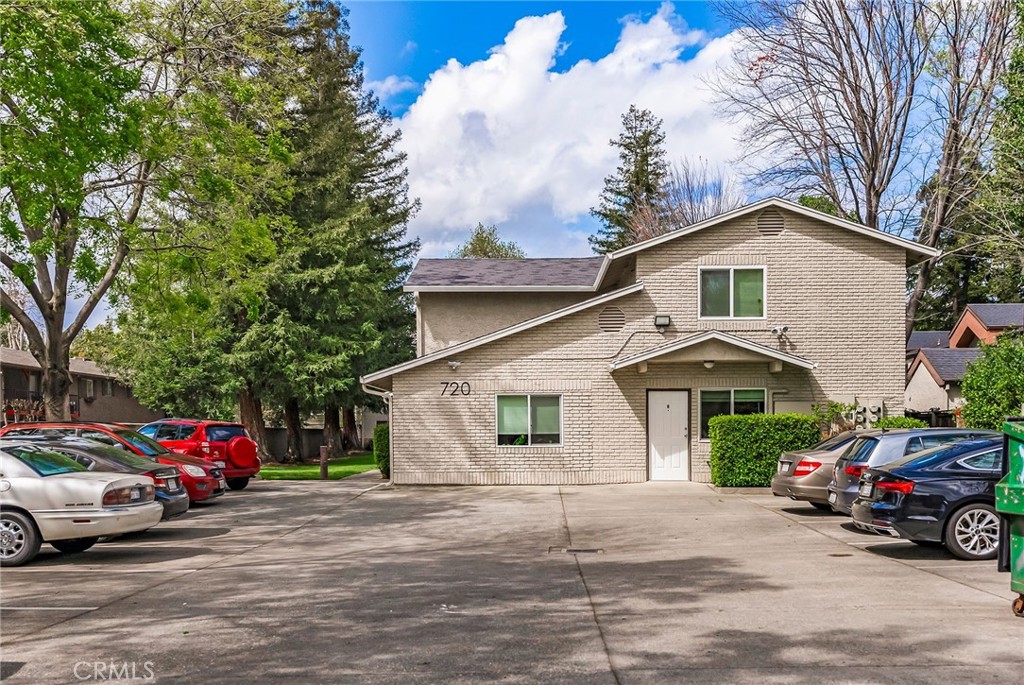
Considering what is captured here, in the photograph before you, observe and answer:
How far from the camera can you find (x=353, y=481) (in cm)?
2664

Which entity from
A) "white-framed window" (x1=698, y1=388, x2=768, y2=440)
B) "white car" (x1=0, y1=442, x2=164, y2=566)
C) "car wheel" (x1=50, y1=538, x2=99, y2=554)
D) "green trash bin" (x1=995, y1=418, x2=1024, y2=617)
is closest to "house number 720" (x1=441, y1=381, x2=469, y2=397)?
"white-framed window" (x1=698, y1=388, x2=768, y2=440)

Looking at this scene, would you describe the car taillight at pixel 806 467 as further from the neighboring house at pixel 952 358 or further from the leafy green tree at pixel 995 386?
the neighboring house at pixel 952 358

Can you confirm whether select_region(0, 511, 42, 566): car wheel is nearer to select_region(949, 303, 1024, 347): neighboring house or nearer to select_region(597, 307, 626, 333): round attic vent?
select_region(597, 307, 626, 333): round attic vent

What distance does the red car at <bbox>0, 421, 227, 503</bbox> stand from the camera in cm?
1847

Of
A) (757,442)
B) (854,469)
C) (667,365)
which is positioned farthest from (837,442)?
(667,365)

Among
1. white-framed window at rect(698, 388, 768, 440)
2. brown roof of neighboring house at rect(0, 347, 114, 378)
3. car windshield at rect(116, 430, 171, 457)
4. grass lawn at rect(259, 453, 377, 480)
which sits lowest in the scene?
grass lawn at rect(259, 453, 377, 480)

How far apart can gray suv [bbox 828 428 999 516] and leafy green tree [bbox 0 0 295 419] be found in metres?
14.5

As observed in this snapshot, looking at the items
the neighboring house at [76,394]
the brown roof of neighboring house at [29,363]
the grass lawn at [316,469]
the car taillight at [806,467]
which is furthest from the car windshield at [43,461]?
the brown roof of neighboring house at [29,363]

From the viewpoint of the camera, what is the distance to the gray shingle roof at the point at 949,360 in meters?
40.6

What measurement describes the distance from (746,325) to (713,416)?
101 inches

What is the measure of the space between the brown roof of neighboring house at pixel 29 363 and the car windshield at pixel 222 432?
16928 millimetres

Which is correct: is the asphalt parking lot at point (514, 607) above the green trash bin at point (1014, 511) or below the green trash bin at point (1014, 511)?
below

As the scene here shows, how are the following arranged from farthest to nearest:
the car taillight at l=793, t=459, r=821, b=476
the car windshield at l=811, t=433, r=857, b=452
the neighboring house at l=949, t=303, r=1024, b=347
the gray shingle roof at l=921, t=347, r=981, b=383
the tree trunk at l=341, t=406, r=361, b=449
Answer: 1. the tree trunk at l=341, t=406, r=361, b=449
2. the neighboring house at l=949, t=303, r=1024, b=347
3. the gray shingle roof at l=921, t=347, r=981, b=383
4. the car windshield at l=811, t=433, r=857, b=452
5. the car taillight at l=793, t=459, r=821, b=476

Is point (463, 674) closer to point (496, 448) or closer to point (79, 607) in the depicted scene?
point (79, 607)
